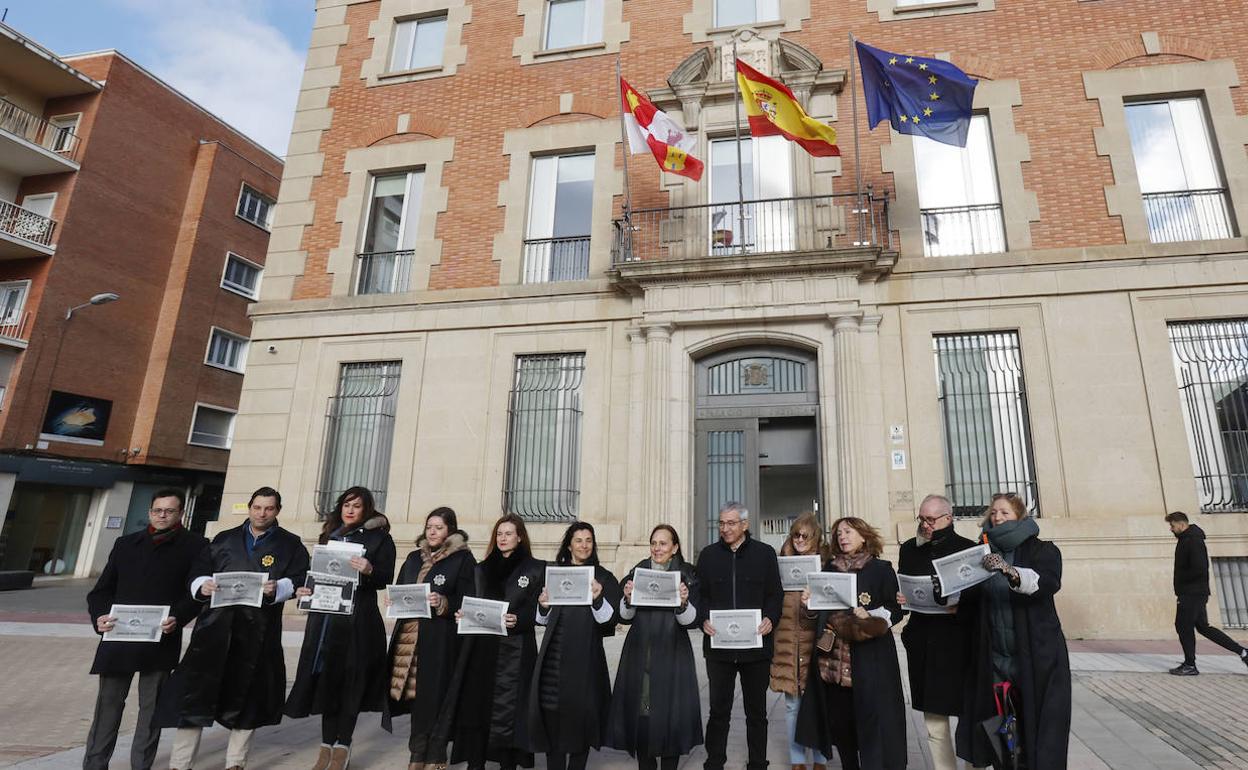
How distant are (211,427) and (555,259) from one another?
17293mm

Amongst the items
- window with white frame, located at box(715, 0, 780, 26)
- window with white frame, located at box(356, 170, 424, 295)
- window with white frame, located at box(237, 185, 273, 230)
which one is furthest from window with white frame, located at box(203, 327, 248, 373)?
window with white frame, located at box(715, 0, 780, 26)

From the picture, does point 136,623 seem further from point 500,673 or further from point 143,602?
point 500,673

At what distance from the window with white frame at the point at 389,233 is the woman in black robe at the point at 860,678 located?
10128mm

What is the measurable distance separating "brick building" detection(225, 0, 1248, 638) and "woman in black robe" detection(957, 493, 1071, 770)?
566 centimetres

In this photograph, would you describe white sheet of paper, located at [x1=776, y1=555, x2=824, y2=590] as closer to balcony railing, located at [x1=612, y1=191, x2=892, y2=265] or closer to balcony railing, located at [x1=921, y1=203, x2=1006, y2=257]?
balcony railing, located at [x1=612, y1=191, x2=892, y2=265]

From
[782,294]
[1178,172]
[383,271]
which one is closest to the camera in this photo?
[782,294]

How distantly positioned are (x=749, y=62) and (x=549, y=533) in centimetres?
857

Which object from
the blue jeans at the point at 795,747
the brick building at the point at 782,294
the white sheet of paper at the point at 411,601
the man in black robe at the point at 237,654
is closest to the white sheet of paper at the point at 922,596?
the blue jeans at the point at 795,747

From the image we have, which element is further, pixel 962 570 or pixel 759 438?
pixel 759 438

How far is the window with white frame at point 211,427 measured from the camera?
2270cm

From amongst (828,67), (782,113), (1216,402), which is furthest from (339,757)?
(828,67)

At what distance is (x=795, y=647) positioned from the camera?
4.66m

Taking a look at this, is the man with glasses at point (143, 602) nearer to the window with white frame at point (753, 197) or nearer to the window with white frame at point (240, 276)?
the window with white frame at point (753, 197)

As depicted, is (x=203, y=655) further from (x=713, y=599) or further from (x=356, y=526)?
(x=713, y=599)
